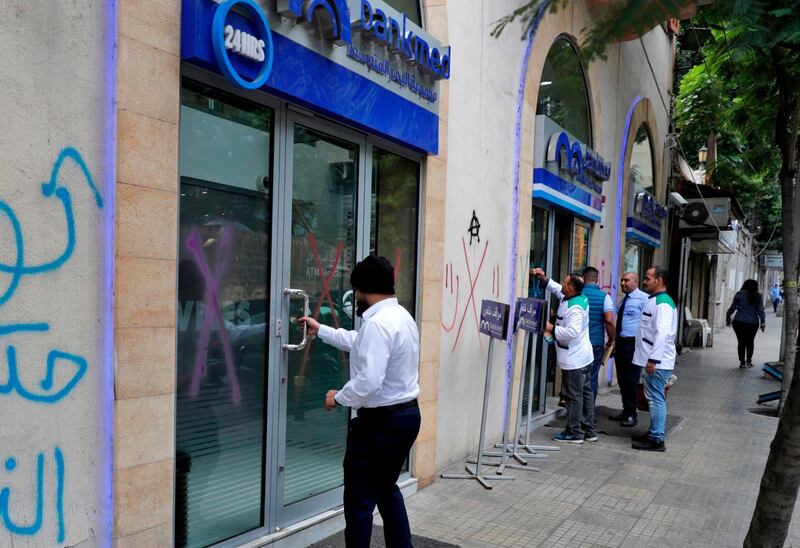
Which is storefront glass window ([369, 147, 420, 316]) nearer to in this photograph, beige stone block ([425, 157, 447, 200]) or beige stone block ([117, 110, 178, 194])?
beige stone block ([425, 157, 447, 200])

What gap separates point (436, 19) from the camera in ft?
17.1

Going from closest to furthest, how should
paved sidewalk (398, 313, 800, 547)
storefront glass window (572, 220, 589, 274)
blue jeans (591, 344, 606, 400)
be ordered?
paved sidewalk (398, 313, 800, 547) < blue jeans (591, 344, 606, 400) < storefront glass window (572, 220, 589, 274)

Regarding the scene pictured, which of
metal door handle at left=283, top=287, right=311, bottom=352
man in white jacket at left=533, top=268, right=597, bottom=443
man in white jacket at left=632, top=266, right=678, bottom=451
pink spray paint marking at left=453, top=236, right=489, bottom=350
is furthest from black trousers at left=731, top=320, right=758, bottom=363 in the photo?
metal door handle at left=283, top=287, right=311, bottom=352

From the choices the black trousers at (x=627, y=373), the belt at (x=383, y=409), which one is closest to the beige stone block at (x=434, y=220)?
the belt at (x=383, y=409)

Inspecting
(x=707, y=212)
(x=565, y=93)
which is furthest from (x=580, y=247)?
(x=707, y=212)

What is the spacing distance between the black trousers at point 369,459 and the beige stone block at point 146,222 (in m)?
1.31

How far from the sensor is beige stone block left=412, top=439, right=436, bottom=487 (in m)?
5.12

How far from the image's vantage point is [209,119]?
11.2 feet

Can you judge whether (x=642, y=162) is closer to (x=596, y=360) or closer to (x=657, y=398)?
(x=596, y=360)

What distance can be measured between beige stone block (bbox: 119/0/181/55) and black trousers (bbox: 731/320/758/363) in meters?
13.7

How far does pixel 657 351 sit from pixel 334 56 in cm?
465

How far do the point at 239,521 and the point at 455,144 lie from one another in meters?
3.57

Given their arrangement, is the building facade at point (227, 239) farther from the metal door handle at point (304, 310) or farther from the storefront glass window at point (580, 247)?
the storefront glass window at point (580, 247)

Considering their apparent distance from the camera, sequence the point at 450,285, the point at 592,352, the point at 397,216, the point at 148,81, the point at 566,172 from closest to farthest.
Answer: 1. the point at 148,81
2. the point at 397,216
3. the point at 450,285
4. the point at 592,352
5. the point at 566,172
